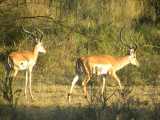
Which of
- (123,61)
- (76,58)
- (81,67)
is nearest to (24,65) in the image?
(81,67)

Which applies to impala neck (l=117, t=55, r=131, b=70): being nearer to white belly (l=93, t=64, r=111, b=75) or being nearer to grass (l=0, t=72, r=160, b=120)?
white belly (l=93, t=64, r=111, b=75)

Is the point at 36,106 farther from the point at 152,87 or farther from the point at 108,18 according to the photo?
the point at 108,18

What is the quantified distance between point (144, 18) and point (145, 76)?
15.6 ft

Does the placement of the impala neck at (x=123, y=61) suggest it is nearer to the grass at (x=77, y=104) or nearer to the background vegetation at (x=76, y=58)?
the background vegetation at (x=76, y=58)

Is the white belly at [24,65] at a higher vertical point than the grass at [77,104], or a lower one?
higher

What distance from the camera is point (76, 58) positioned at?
8195 millimetres

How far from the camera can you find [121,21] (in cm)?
1188

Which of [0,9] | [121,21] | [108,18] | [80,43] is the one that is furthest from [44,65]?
[121,21]

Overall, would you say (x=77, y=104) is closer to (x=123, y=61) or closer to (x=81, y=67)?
(x=81, y=67)

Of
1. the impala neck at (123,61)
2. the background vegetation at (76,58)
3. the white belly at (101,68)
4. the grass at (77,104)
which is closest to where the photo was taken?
the grass at (77,104)

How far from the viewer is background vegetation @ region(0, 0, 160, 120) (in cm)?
396

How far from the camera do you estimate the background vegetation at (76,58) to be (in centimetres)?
396

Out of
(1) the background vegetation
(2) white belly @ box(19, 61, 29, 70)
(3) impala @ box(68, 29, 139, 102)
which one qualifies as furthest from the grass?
(2) white belly @ box(19, 61, 29, 70)

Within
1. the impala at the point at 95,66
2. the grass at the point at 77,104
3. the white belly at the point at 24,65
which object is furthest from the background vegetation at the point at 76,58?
the white belly at the point at 24,65
